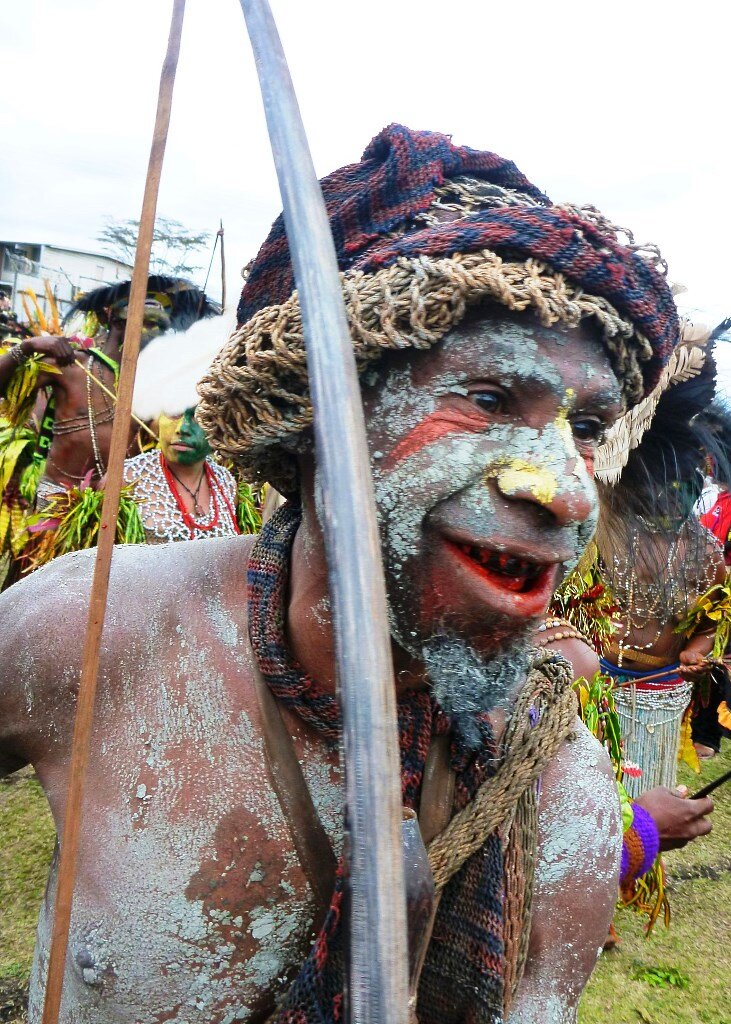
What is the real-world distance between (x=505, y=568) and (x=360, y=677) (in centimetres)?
67

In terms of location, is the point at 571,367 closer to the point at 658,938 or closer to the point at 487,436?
the point at 487,436

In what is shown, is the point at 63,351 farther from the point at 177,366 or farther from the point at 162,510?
the point at 177,366

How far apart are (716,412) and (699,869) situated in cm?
339

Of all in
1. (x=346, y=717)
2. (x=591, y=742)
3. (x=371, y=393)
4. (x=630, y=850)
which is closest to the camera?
(x=346, y=717)

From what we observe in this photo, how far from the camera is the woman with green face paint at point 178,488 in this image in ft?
14.0

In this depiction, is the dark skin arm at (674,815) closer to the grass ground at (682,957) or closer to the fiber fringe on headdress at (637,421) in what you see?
the fiber fringe on headdress at (637,421)

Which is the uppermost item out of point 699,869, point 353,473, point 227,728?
point 353,473

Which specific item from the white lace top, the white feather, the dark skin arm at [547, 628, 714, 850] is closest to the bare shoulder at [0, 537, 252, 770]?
the dark skin arm at [547, 628, 714, 850]

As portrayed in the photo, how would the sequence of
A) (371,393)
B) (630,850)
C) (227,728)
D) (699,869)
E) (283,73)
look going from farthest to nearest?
(699,869), (630,850), (227,728), (371,393), (283,73)

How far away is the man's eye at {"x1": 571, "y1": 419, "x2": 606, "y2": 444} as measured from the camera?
141cm

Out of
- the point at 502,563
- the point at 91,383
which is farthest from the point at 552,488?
the point at 91,383

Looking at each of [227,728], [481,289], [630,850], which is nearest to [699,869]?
[630,850]

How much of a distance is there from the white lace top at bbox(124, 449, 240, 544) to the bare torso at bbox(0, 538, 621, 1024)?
265cm

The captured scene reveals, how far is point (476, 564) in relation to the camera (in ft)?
4.30
